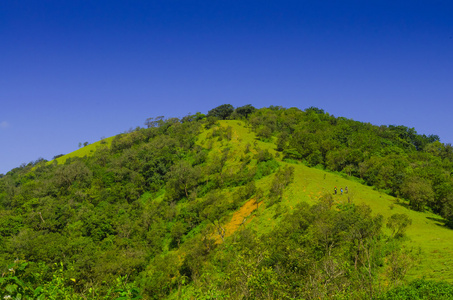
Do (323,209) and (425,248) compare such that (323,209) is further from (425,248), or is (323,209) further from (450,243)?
(450,243)

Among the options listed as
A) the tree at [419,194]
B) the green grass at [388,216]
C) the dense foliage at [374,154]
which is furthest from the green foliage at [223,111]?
the tree at [419,194]

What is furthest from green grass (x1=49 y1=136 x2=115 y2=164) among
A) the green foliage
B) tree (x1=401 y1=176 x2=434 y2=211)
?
tree (x1=401 y1=176 x2=434 y2=211)

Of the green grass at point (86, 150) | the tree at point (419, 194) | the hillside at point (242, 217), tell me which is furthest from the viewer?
the green grass at point (86, 150)

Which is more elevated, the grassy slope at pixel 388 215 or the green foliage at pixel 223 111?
the green foliage at pixel 223 111

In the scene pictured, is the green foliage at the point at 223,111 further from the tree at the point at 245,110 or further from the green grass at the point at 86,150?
the green grass at the point at 86,150

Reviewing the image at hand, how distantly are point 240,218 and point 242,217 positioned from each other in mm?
361

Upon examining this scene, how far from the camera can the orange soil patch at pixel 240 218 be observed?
41062 mm

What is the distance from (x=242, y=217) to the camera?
143 ft

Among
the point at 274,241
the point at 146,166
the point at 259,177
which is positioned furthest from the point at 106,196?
A: the point at 274,241

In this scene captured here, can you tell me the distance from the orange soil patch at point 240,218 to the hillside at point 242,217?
269 millimetres

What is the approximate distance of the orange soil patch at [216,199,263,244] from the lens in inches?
1617

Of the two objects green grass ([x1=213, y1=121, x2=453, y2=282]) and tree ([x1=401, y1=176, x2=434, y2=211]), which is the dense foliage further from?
green grass ([x1=213, y1=121, x2=453, y2=282])

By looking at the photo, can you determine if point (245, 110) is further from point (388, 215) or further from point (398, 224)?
point (398, 224)

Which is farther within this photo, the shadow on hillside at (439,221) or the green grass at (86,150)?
the green grass at (86,150)
